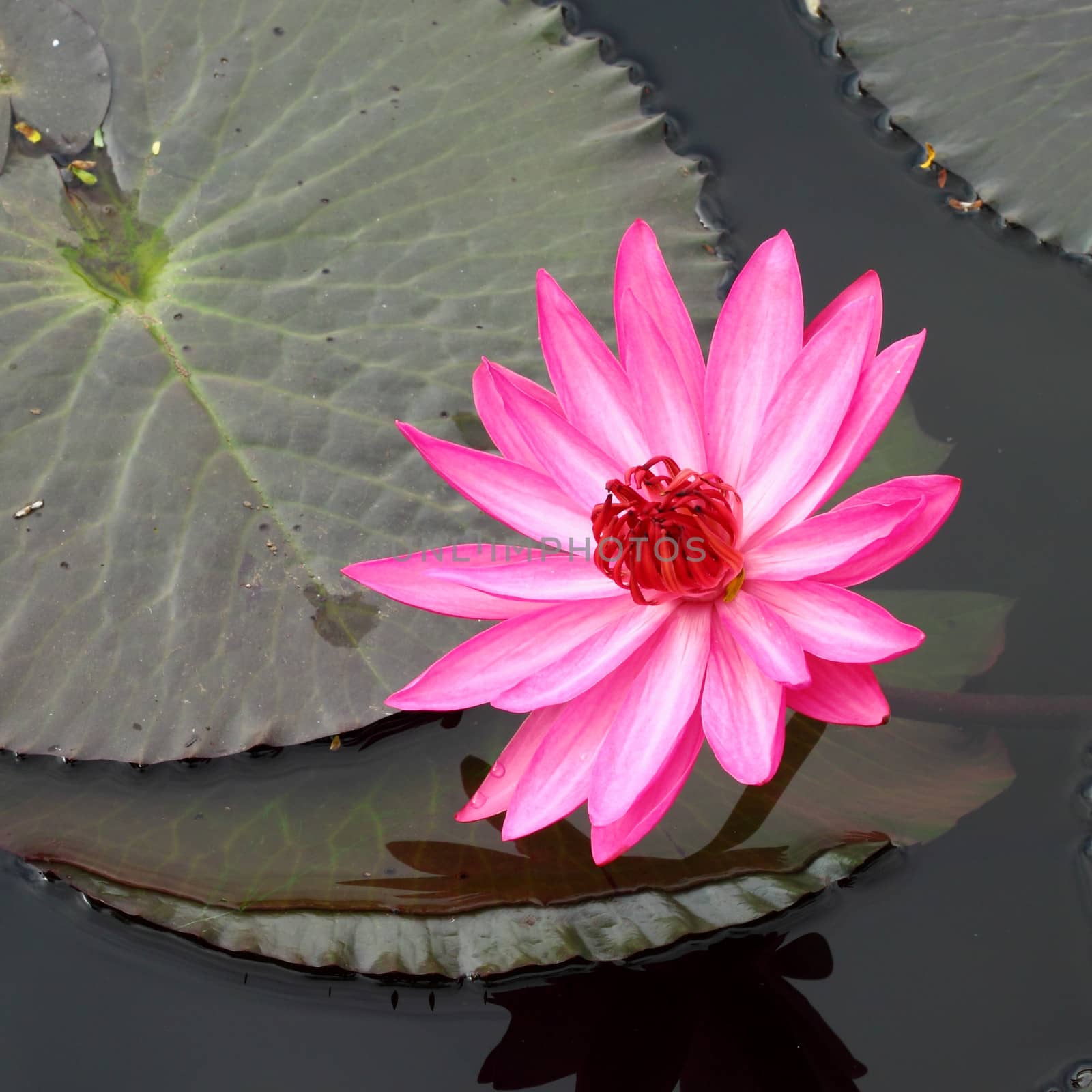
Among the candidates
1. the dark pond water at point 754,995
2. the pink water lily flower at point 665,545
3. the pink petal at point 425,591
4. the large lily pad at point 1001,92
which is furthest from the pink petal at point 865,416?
the large lily pad at point 1001,92

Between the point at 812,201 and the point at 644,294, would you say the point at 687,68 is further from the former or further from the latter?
the point at 644,294

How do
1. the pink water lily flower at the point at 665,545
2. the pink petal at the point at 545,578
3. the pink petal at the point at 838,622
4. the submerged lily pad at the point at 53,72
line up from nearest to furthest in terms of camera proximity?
1. the pink petal at the point at 838,622
2. the pink water lily flower at the point at 665,545
3. the pink petal at the point at 545,578
4. the submerged lily pad at the point at 53,72

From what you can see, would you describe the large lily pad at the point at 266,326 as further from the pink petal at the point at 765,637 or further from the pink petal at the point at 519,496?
the pink petal at the point at 765,637

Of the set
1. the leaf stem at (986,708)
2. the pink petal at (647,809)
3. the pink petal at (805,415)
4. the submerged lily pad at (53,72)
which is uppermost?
the submerged lily pad at (53,72)

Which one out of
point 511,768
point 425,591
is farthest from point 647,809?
point 425,591

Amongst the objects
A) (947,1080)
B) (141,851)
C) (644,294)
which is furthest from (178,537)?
(947,1080)

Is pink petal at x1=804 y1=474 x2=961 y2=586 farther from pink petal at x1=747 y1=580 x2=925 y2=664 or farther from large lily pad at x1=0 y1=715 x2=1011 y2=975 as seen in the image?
large lily pad at x1=0 y1=715 x2=1011 y2=975

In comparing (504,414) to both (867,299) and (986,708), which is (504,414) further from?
(986,708)
